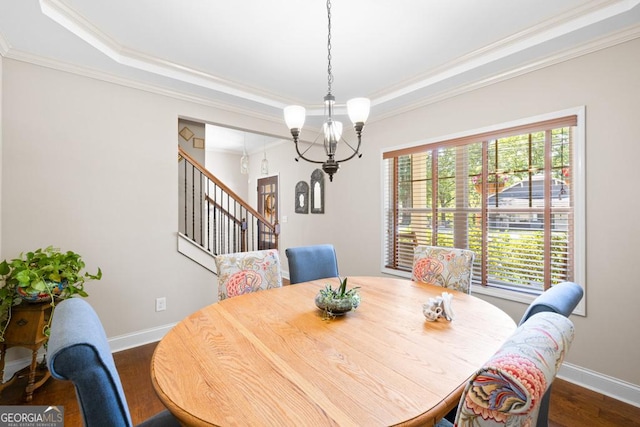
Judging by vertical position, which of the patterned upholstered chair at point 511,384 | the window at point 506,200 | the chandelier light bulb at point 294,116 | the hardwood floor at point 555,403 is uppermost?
the chandelier light bulb at point 294,116

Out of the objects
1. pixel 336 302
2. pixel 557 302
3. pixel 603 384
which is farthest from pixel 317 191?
pixel 557 302

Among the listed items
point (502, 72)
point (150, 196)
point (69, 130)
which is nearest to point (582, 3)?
point (502, 72)

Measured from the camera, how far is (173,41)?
2.22 metres

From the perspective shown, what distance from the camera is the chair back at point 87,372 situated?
0.68 meters

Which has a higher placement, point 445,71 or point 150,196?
point 445,71

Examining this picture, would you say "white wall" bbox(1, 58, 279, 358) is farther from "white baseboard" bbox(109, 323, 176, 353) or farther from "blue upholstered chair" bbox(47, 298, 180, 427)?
"blue upholstered chair" bbox(47, 298, 180, 427)

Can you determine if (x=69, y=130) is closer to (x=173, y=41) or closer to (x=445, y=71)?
(x=173, y=41)

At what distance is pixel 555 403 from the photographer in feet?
6.41

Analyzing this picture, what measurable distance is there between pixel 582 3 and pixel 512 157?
→ 1093 millimetres

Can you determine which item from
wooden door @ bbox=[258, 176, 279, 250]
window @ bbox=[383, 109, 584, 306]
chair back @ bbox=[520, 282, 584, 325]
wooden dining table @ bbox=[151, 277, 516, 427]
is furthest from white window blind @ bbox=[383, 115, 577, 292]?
wooden door @ bbox=[258, 176, 279, 250]

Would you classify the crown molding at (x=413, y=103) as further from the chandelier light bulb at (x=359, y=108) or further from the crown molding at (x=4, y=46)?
the chandelier light bulb at (x=359, y=108)

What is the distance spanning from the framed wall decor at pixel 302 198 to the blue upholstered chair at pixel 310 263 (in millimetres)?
2335

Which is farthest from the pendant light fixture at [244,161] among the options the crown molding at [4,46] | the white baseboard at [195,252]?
the crown molding at [4,46]

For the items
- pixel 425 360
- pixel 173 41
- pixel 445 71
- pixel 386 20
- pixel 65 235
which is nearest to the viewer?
pixel 425 360
